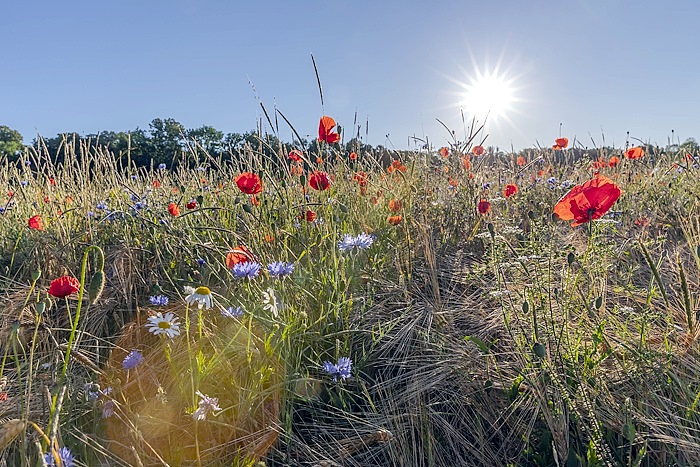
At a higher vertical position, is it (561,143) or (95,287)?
(561,143)

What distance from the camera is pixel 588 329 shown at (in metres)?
1.43

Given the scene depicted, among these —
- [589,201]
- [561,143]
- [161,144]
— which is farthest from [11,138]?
[589,201]

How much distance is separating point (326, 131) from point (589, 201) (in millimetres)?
1216

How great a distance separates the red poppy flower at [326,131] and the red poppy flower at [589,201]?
113 centimetres

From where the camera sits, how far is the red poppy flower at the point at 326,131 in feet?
6.84

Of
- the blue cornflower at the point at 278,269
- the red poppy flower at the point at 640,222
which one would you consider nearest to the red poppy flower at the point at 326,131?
the blue cornflower at the point at 278,269

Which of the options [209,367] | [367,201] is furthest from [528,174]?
[209,367]

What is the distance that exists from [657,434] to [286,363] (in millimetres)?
935

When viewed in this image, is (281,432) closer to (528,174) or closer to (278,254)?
(278,254)

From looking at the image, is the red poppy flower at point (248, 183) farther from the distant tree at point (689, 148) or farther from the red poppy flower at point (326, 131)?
the distant tree at point (689, 148)

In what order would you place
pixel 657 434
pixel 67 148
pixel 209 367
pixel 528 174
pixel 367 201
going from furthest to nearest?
pixel 528 174 → pixel 67 148 → pixel 367 201 → pixel 209 367 → pixel 657 434

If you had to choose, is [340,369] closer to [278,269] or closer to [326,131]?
[278,269]

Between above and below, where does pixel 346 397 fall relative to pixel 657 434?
below

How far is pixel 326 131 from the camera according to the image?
83.4 inches
